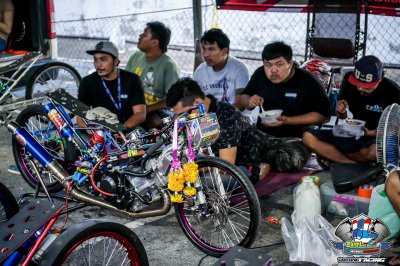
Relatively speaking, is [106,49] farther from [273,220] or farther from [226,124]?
[273,220]

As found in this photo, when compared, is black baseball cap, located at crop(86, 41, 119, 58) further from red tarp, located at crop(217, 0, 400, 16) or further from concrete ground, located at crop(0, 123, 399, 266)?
red tarp, located at crop(217, 0, 400, 16)

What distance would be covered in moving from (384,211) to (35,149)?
8.52ft

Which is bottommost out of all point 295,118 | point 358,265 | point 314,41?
point 358,265

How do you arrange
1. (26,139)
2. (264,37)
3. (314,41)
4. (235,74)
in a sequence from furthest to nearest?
(264,37), (314,41), (235,74), (26,139)

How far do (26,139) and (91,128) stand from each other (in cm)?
50

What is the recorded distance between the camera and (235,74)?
21.3 ft

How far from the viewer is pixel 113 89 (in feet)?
19.2

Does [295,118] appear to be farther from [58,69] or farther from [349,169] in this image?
[58,69]

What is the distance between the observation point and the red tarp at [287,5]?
24.8 ft

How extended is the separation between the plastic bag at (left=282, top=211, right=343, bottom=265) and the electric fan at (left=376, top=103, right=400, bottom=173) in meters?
0.62

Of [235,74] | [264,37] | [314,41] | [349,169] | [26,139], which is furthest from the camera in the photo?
[264,37]

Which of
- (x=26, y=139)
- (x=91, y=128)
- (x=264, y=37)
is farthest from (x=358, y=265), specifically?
(x=264, y=37)

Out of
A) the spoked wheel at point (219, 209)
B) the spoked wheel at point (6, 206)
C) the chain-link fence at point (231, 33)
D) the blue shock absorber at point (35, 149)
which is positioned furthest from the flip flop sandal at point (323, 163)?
the chain-link fence at point (231, 33)

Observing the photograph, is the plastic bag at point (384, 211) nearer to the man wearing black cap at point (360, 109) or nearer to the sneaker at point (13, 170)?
the man wearing black cap at point (360, 109)
